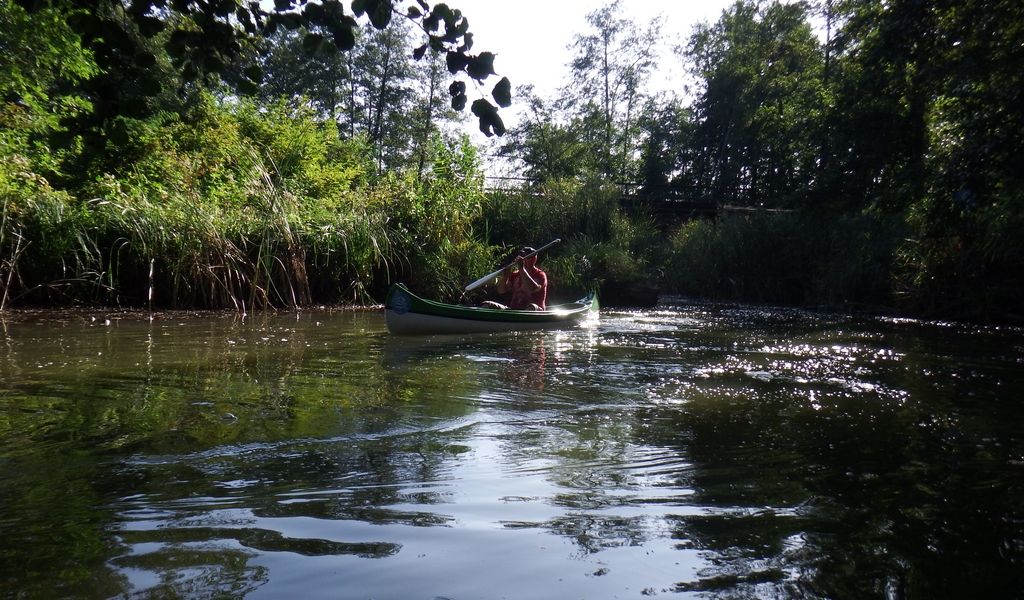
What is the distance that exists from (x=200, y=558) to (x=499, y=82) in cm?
175

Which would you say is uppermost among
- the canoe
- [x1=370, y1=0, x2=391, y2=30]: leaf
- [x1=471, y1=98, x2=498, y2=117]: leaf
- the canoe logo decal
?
[x1=370, y1=0, x2=391, y2=30]: leaf

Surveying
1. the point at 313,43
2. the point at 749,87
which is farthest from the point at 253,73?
the point at 749,87

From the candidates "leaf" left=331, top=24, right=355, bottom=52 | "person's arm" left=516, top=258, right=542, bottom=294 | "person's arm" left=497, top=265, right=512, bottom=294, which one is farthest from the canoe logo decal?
"leaf" left=331, top=24, right=355, bottom=52

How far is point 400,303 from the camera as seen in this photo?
9414 mm

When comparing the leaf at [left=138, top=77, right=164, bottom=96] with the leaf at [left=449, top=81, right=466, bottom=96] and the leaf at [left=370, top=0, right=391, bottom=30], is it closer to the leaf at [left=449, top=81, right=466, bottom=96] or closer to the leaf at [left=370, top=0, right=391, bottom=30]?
the leaf at [left=370, top=0, right=391, bottom=30]

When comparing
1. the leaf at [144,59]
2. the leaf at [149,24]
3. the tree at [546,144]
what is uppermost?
the tree at [546,144]

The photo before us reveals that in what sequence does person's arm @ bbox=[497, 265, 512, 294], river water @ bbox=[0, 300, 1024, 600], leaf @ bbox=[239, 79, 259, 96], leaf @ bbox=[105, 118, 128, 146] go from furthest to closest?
person's arm @ bbox=[497, 265, 512, 294] < leaf @ bbox=[239, 79, 259, 96] < leaf @ bbox=[105, 118, 128, 146] < river water @ bbox=[0, 300, 1024, 600]

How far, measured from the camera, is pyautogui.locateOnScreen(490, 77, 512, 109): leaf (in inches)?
96.7

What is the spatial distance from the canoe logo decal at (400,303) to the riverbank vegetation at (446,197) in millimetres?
3324

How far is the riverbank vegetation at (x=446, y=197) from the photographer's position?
855 cm

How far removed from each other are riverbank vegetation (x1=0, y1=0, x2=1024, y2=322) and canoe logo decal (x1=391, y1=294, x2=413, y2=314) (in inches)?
131

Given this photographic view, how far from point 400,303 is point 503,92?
7130 millimetres

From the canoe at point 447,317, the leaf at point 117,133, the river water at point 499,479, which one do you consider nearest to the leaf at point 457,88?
the leaf at point 117,133

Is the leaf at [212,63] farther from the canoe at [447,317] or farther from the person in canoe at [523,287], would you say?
the person in canoe at [523,287]
